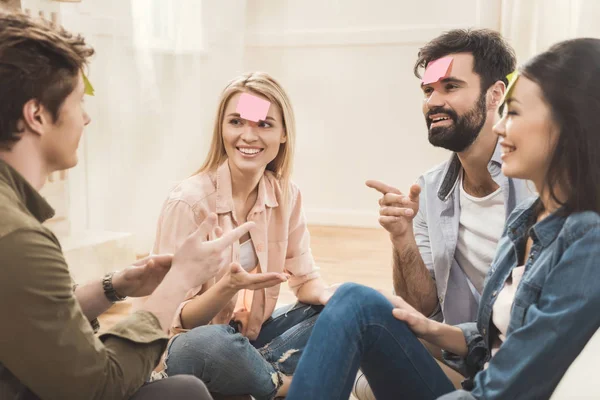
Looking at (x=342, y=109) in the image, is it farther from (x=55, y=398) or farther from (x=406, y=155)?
(x=55, y=398)

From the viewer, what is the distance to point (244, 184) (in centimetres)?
167

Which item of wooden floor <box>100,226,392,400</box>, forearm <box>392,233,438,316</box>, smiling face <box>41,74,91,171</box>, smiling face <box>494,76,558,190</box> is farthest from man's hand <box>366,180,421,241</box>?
wooden floor <box>100,226,392,400</box>

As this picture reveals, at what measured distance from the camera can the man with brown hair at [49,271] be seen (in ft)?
2.61

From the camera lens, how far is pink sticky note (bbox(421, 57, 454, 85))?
167 cm

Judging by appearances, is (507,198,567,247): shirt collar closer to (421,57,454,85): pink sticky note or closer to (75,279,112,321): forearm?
(421,57,454,85): pink sticky note

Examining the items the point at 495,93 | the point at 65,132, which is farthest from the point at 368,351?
the point at 495,93

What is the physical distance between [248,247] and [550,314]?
877 millimetres

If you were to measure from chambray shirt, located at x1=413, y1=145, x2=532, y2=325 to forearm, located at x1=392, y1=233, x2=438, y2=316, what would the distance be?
0.08 ft

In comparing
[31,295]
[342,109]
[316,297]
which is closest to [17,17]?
[31,295]

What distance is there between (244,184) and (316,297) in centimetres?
36

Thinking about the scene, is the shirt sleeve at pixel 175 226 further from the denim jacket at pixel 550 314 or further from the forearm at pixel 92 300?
the denim jacket at pixel 550 314

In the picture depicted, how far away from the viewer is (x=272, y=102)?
1665 mm

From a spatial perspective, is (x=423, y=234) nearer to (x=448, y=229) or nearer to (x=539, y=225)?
(x=448, y=229)

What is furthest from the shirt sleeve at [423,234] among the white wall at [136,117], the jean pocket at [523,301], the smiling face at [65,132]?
the white wall at [136,117]
